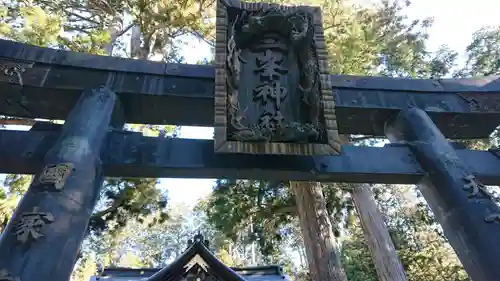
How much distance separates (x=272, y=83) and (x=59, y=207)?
2.38 metres

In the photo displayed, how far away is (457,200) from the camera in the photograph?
3494 mm

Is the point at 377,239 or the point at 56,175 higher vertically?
the point at 377,239

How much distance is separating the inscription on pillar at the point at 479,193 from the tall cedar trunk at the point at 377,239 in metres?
3.81

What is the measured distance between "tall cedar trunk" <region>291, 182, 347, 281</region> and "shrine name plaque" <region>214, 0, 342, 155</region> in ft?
9.76

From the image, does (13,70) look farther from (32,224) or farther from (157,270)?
(157,270)

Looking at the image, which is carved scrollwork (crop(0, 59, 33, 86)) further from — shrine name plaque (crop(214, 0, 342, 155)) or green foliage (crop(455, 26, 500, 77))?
green foliage (crop(455, 26, 500, 77))

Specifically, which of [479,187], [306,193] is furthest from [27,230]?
[306,193]

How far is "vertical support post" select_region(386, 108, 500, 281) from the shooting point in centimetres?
317

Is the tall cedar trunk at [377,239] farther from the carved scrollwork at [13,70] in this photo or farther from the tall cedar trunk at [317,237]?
the carved scrollwork at [13,70]

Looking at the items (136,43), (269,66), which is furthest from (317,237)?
(136,43)

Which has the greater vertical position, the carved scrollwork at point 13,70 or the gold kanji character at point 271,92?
the carved scrollwork at point 13,70

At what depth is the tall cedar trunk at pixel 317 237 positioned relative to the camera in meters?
5.73

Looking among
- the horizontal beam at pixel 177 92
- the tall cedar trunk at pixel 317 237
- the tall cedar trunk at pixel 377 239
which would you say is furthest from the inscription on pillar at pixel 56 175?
the tall cedar trunk at pixel 377 239

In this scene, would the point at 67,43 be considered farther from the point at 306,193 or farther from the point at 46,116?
the point at 306,193
